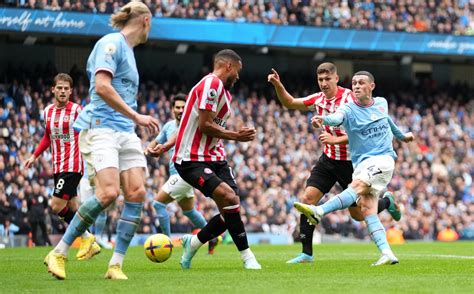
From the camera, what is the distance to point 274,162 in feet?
103

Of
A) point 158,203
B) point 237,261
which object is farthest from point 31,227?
point 237,261

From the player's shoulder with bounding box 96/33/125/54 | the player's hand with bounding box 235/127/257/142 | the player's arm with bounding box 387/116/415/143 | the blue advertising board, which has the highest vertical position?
the blue advertising board

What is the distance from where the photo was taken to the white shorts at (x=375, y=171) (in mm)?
12039

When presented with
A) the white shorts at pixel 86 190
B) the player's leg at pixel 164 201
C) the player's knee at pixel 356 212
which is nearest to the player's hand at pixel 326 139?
the player's knee at pixel 356 212

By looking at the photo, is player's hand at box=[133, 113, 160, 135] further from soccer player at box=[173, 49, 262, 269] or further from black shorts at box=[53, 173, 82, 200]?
black shorts at box=[53, 173, 82, 200]

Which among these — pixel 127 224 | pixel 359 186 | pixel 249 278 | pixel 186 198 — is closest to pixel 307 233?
pixel 359 186

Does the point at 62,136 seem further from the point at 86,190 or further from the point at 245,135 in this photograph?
the point at 245,135

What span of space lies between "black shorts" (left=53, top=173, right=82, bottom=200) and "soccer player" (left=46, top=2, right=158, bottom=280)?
514cm

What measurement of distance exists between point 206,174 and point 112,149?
1665 mm

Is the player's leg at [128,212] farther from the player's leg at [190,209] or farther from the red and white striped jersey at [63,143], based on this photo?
the player's leg at [190,209]

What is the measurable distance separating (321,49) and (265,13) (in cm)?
257

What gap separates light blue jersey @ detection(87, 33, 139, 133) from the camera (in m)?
9.70

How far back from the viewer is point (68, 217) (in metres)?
15.1

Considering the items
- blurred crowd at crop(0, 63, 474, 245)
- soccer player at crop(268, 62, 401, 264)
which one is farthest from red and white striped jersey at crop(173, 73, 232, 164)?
blurred crowd at crop(0, 63, 474, 245)
